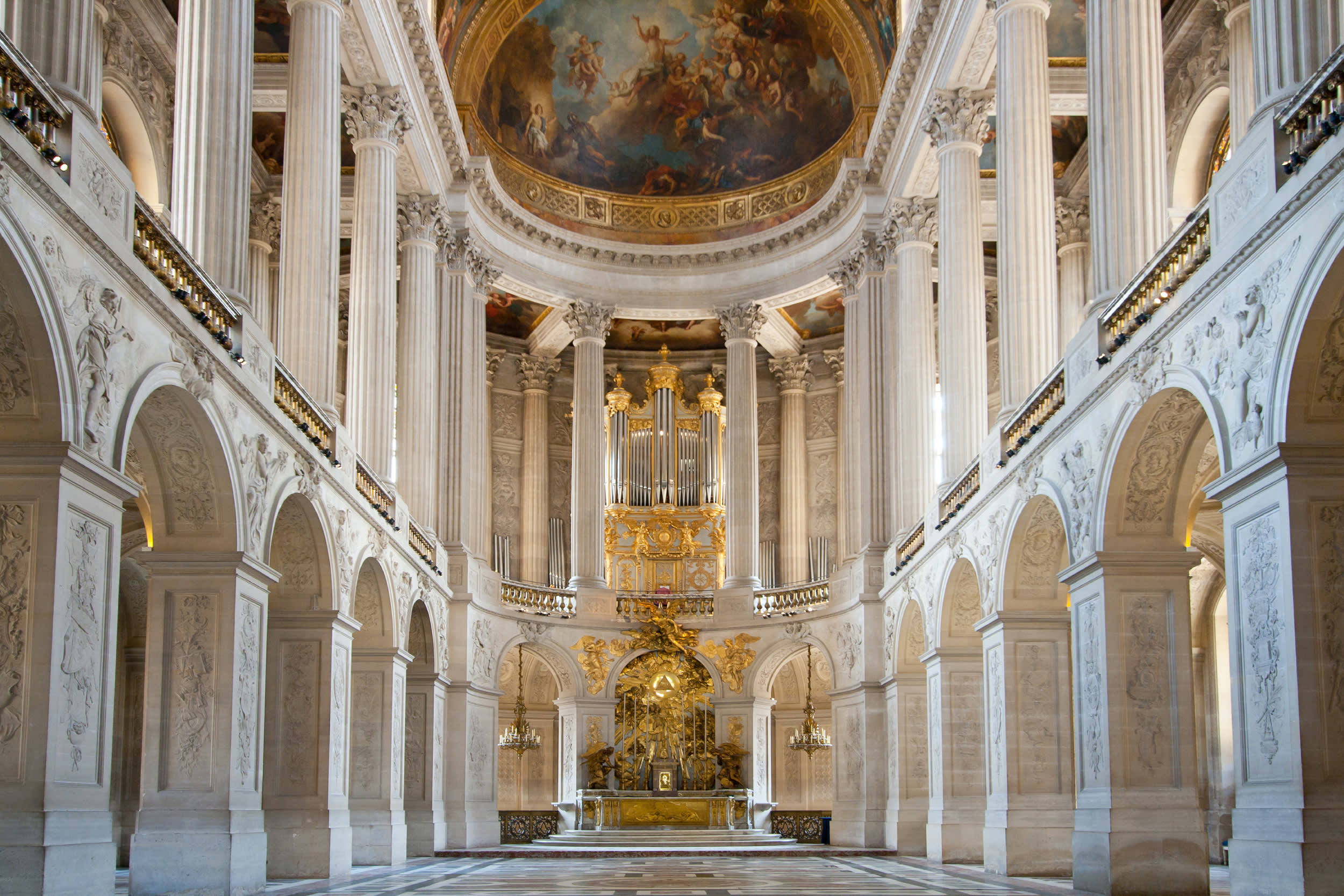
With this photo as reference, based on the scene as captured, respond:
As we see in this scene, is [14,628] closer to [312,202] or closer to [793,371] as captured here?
[312,202]

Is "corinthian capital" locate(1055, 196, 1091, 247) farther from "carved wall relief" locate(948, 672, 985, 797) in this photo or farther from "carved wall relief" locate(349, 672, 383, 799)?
"carved wall relief" locate(349, 672, 383, 799)

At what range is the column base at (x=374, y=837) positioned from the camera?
964 inches

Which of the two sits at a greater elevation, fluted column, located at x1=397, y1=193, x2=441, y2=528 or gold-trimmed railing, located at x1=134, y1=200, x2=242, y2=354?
fluted column, located at x1=397, y1=193, x2=441, y2=528

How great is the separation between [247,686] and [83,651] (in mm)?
4962

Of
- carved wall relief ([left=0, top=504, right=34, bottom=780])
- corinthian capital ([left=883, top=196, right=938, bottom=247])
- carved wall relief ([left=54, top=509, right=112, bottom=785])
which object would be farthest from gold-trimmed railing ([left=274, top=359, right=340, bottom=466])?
corinthian capital ([left=883, top=196, right=938, bottom=247])

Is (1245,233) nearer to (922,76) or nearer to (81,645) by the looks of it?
(81,645)

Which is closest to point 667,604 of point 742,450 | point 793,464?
point 742,450

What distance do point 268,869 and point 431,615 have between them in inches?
375

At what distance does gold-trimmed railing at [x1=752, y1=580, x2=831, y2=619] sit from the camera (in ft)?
116

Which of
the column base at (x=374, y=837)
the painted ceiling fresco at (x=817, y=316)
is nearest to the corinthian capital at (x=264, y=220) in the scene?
the painted ceiling fresco at (x=817, y=316)

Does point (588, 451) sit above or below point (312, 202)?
below

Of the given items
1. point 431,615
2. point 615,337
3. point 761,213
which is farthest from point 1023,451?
point 615,337

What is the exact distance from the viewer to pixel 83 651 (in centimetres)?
1220

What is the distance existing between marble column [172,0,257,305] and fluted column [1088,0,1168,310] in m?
10.1
